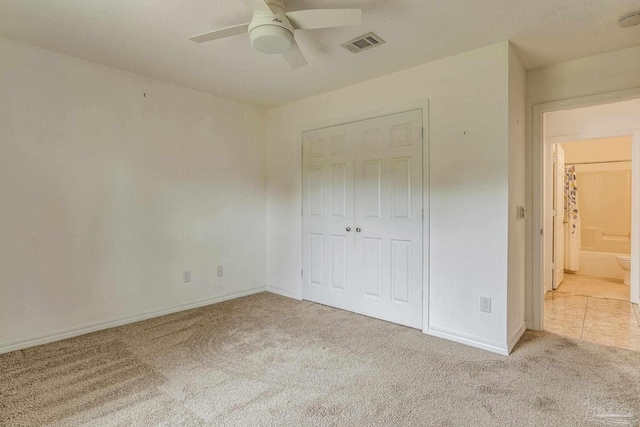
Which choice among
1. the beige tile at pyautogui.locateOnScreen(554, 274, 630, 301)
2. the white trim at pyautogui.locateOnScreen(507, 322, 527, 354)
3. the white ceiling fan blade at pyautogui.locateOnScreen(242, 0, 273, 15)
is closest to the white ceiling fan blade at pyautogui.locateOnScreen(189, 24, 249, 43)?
the white ceiling fan blade at pyautogui.locateOnScreen(242, 0, 273, 15)

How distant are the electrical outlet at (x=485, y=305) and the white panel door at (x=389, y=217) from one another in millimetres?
522

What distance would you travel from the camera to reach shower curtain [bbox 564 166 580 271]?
17.6 ft

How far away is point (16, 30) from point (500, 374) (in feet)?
13.7

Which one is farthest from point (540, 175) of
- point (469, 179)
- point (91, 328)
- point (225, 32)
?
point (91, 328)

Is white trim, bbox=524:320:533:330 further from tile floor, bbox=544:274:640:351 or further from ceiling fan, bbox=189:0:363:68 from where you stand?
ceiling fan, bbox=189:0:363:68

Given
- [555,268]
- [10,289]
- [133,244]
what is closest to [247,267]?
[133,244]

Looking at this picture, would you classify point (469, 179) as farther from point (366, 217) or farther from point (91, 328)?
point (91, 328)

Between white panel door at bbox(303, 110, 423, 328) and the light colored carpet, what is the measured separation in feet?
1.50

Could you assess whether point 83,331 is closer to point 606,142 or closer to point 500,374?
point 500,374

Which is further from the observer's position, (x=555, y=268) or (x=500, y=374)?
(x=555, y=268)

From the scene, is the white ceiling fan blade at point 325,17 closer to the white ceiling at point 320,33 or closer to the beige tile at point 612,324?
the white ceiling at point 320,33

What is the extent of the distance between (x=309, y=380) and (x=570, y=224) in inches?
210

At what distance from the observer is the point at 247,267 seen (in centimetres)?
420

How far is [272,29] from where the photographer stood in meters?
1.92
